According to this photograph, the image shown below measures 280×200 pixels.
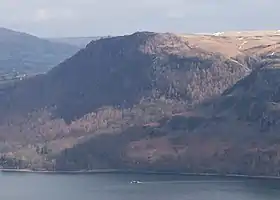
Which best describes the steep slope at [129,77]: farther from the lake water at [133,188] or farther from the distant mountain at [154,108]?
the lake water at [133,188]

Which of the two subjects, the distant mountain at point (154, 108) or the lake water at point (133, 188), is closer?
the lake water at point (133, 188)

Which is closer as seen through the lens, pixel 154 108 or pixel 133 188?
pixel 133 188

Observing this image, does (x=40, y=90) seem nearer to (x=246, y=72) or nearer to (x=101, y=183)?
(x=246, y=72)

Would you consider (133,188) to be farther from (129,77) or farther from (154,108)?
(129,77)

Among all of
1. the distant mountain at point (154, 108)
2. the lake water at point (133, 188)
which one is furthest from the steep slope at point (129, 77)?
the lake water at point (133, 188)

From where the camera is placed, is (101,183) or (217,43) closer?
Answer: (101,183)

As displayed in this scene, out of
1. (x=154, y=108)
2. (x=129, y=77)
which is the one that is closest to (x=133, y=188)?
(x=154, y=108)

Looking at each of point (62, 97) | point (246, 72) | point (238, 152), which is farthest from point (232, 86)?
point (62, 97)
